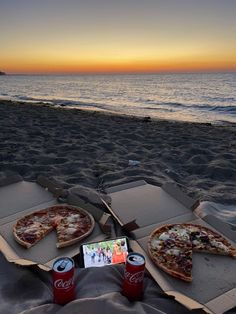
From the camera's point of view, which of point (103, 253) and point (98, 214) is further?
point (98, 214)

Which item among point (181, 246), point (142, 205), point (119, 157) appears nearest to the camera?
point (181, 246)

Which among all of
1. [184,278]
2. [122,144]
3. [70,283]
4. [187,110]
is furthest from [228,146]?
[187,110]

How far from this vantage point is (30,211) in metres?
2.85

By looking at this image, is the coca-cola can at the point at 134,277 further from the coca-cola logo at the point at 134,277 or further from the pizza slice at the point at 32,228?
the pizza slice at the point at 32,228

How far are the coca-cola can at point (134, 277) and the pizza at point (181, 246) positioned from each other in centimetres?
31

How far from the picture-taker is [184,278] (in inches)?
75.6

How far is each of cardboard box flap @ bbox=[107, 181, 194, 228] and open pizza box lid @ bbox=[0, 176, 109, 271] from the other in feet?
1.17

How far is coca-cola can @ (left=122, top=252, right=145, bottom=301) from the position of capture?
1.71 metres

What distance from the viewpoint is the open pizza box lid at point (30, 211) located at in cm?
216

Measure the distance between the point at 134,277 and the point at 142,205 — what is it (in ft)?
4.47

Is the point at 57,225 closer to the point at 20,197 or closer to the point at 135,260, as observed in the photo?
the point at 20,197

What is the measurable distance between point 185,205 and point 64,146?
10.2ft

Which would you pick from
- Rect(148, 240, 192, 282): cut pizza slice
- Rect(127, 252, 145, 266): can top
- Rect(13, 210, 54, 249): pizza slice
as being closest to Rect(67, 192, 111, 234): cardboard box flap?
Rect(13, 210, 54, 249): pizza slice

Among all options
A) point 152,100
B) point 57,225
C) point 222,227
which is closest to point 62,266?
point 57,225
